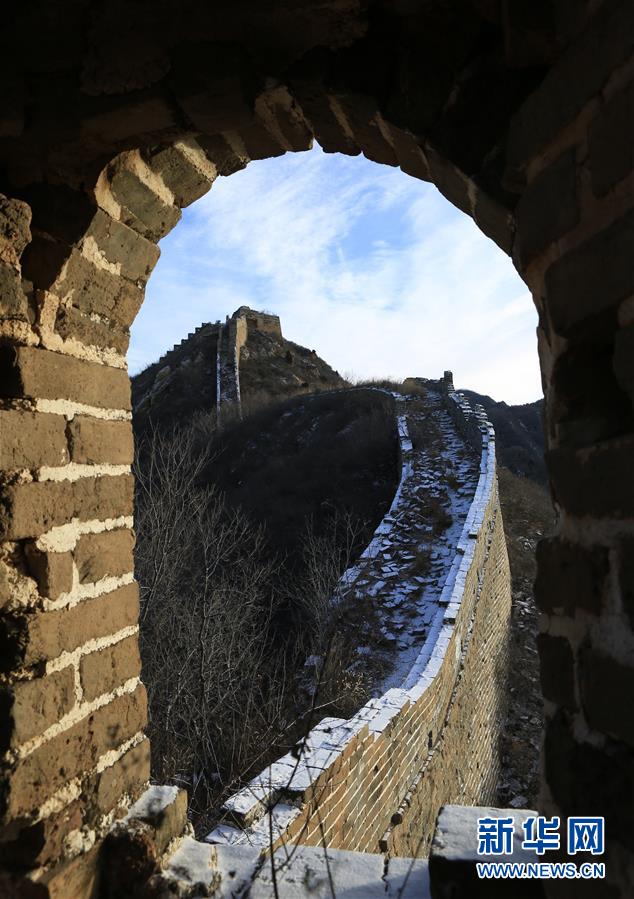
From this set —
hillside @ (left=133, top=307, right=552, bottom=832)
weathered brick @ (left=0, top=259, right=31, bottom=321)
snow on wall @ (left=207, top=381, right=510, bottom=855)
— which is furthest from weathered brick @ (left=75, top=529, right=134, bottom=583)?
hillside @ (left=133, top=307, right=552, bottom=832)

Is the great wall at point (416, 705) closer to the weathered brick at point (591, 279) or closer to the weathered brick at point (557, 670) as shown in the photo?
the weathered brick at point (557, 670)

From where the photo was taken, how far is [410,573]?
9.02 meters

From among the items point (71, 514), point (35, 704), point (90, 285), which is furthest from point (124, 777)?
point (90, 285)

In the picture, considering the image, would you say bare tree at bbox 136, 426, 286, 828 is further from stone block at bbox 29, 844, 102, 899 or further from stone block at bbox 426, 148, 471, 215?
stone block at bbox 426, 148, 471, 215

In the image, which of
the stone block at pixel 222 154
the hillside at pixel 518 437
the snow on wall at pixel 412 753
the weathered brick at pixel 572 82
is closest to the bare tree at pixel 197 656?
the snow on wall at pixel 412 753

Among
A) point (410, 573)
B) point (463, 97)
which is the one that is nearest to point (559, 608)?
point (463, 97)

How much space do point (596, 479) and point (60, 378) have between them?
146 centimetres

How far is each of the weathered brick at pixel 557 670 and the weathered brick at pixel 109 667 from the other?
127 cm

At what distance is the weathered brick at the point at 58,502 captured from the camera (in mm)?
1759

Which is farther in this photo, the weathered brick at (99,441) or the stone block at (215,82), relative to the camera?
the weathered brick at (99,441)

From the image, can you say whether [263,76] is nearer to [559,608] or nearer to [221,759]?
[559,608]

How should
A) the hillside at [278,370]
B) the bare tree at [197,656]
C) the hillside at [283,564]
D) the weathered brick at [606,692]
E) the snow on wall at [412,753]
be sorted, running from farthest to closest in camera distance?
the hillside at [278,370], the hillside at [283,564], the bare tree at [197,656], the snow on wall at [412,753], the weathered brick at [606,692]

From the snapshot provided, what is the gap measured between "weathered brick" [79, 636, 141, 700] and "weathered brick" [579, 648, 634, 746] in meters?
1.37

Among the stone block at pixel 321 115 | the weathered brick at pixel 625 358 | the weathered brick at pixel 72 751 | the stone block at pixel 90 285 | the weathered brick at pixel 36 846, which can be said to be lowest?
the weathered brick at pixel 36 846
